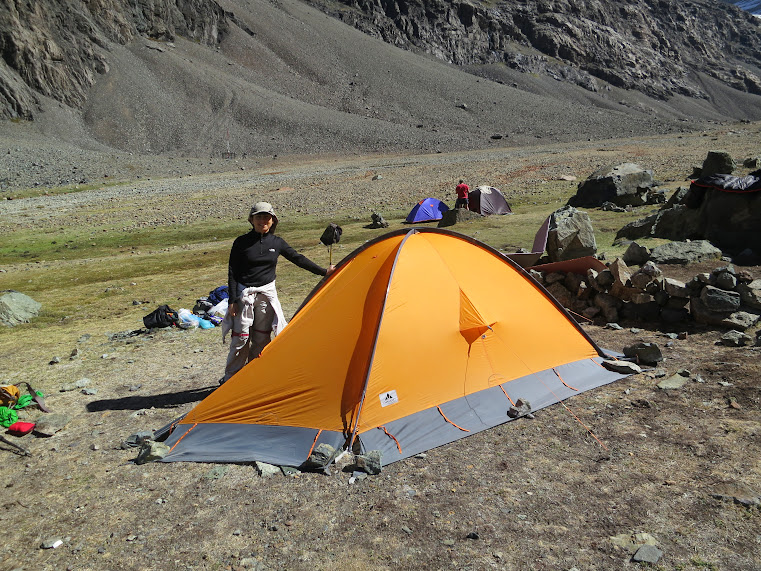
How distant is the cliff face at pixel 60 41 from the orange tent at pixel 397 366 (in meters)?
84.3

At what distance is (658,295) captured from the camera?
9.63 meters

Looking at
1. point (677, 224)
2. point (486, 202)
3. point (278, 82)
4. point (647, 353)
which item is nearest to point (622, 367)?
point (647, 353)

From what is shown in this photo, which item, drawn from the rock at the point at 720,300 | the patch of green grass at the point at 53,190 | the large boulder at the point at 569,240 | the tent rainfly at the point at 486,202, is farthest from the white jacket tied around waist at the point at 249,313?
the patch of green grass at the point at 53,190

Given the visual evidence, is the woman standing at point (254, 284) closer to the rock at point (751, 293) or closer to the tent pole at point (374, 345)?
the tent pole at point (374, 345)

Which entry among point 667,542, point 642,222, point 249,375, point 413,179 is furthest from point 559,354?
point 413,179

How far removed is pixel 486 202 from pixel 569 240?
10849mm

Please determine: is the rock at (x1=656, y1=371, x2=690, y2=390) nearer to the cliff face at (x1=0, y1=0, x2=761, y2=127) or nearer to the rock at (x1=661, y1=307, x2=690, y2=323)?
the rock at (x1=661, y1=307, x2=690, y2=323)

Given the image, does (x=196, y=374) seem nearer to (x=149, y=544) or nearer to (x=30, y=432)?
(x=30, y=432)

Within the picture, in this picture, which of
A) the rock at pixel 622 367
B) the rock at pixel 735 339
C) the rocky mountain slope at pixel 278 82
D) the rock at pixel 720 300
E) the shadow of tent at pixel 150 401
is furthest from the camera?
the rocky mountain slope at pixel 278 82

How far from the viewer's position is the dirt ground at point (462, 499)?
4.56 meters

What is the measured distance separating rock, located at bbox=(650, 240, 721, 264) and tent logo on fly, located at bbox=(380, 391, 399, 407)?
8.57 meters

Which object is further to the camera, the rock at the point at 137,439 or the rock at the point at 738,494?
the rock at the point at 137,439

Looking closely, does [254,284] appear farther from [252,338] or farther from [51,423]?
[51,423]

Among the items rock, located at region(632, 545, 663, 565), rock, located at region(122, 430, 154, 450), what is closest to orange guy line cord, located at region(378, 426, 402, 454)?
rock, located at region(632, 545, 663, 565)
